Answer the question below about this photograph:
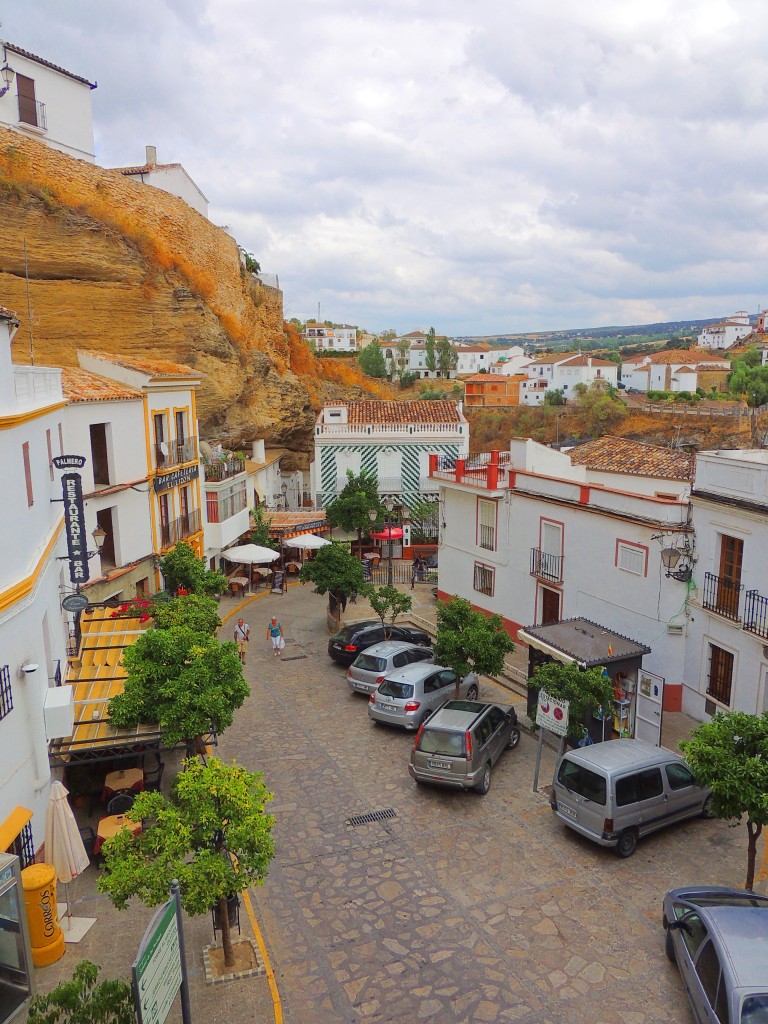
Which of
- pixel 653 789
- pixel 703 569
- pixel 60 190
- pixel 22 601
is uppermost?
pixel 60 190

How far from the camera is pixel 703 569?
16.2m

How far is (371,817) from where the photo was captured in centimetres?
1300

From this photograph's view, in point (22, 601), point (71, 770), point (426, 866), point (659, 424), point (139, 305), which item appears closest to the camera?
point (22, 601)

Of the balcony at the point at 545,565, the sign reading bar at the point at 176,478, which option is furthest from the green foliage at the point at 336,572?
the sign reading bar at the point at 176,478

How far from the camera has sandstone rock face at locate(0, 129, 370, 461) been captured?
98.4ft

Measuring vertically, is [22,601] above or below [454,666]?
above

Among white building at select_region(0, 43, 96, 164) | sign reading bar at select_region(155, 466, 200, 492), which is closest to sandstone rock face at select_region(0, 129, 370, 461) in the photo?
white building at select_region(0, 43, 96, 164)

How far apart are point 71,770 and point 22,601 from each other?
17.6 feet

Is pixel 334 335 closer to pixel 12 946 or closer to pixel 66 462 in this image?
pixel 66 462

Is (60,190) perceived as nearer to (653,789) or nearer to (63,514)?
(63,514)

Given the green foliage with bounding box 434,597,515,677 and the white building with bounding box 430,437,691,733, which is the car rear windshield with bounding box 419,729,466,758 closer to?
the green foliage with bounding box 434,597,515,677

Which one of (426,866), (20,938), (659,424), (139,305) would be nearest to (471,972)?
(426,866)

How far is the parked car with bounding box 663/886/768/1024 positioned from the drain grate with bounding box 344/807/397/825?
5.15 metres

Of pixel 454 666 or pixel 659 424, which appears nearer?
pixel 454 666
